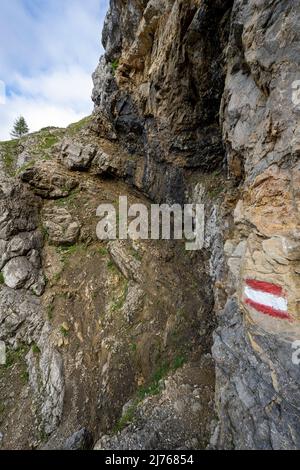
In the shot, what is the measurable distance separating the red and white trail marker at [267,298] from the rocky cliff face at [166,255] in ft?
0.07

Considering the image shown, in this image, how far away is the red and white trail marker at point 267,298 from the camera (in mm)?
3707

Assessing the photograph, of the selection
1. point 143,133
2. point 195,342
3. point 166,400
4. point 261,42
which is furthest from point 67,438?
point 143,133

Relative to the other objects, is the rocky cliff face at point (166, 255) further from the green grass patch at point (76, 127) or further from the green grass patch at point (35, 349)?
the green grass patch at point (76, 127)

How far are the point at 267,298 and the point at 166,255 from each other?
5.79 m

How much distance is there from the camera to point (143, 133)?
1141 cm

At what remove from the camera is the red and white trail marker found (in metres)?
3.71

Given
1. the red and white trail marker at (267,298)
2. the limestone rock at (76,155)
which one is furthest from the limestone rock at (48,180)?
the red and white trail marker at (267,298)

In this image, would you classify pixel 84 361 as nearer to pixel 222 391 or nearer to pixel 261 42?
pixel 222 391

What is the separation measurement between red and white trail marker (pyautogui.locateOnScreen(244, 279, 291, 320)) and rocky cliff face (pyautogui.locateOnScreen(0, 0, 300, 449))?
22mm

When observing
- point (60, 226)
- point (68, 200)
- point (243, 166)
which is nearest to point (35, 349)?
point (60, 226)

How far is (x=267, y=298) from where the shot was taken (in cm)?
394

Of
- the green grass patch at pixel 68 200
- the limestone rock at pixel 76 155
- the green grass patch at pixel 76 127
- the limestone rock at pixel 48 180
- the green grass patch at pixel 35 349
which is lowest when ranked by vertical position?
the green grass patch at pixel 35 349

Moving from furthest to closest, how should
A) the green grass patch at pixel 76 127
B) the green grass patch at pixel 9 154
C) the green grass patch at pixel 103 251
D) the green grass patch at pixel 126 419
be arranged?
1. the green grass patch at pixel 76 127
2. the green grass patch at pixel 9 154
3. the green grass patch at pixel 103 251
4. the green grass patch at pixel 126 419

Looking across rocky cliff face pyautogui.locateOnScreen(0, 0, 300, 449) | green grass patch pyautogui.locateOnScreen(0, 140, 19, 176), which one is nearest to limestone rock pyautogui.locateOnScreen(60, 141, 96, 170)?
rocky cliff face pyautogui.locateOnScreen(0, 0, 300, 449)
